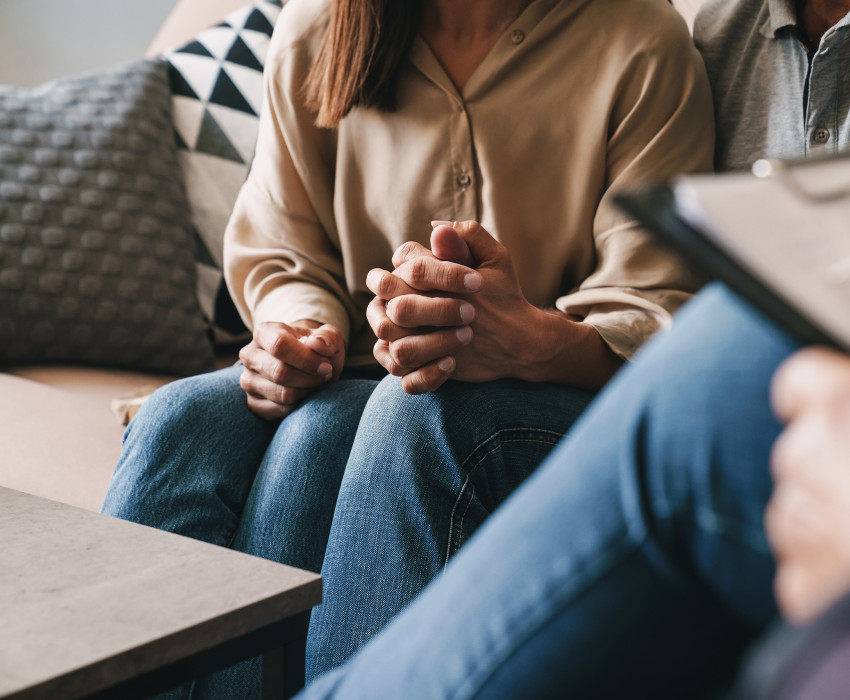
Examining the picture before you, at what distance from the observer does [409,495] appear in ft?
2.36

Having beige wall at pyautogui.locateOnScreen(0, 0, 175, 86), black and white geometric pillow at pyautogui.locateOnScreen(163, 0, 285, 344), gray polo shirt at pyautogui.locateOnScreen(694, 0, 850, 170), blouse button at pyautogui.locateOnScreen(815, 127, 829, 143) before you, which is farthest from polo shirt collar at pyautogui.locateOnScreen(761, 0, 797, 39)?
beige wall at pyautogui.locateOnScreen(0, 0, 175, 86)

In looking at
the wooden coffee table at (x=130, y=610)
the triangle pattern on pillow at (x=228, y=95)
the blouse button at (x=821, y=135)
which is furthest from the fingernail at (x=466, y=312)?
the triangle pattern on pillow at (x=228, y=95)

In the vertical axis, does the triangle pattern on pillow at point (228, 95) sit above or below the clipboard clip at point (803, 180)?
below

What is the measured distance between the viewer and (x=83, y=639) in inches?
18.0

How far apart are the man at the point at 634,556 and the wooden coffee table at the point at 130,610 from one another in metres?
0.11

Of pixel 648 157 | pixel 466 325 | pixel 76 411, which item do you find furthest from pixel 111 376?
pixel 648 157

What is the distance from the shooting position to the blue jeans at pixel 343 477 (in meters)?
0.72

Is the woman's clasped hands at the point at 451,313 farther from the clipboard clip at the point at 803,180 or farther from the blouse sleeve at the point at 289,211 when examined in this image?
the clipboard clip at the point at 803,180

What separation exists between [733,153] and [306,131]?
21.3 inches

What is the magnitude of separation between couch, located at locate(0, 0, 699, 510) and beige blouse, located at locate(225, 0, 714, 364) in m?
0.26

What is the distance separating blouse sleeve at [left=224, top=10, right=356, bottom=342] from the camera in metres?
1.10

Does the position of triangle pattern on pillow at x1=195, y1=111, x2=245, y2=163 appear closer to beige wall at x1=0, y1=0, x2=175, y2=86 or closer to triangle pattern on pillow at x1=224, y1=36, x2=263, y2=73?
triangle pattern on pillow at x1=224, y1=36, x2=263, y2=73

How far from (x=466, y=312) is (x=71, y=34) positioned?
1.91 meters

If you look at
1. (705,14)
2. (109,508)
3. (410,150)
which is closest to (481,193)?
→ (410,150)
